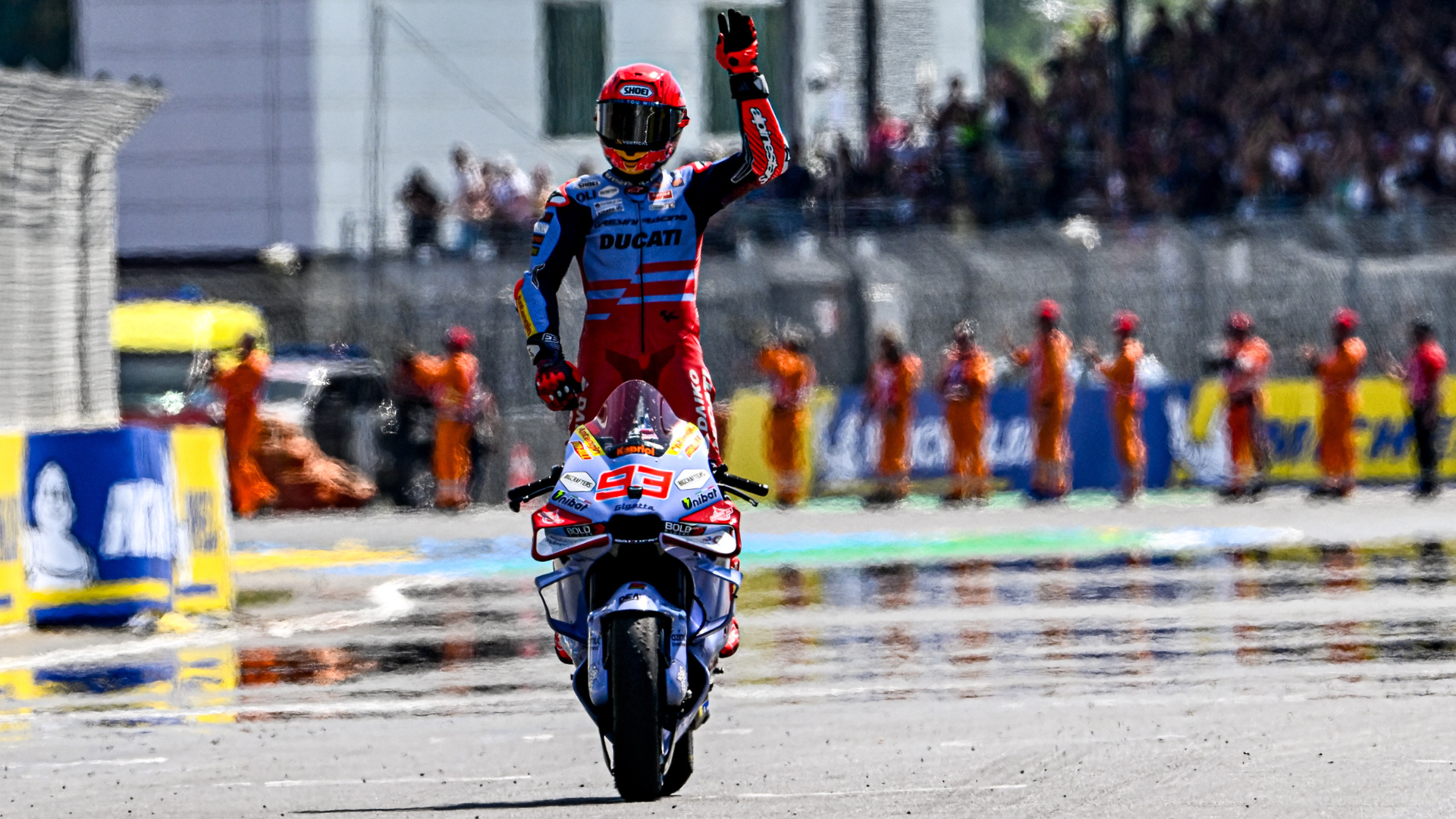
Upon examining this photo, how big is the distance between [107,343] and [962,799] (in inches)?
492

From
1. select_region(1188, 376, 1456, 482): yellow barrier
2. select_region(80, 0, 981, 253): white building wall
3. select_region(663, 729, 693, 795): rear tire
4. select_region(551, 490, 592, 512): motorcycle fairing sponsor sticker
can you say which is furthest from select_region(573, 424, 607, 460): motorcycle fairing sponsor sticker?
select_region(80, 0, 981, 253): white building wall

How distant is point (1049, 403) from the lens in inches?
941

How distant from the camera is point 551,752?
849 centimetres

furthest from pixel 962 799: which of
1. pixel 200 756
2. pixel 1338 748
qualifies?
pixel 200 756

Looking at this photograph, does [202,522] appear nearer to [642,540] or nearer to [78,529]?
[78,529]

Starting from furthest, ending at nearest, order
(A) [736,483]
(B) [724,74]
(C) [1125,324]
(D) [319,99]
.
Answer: (B) [724,74], (D) [319,99], (C) [1125,324], (A) [736,483]

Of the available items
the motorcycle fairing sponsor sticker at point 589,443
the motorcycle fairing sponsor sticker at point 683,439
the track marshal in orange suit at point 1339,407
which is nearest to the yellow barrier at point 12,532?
the motorcycle fairing sponsor sticker at point 589,443

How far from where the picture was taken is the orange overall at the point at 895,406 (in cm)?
2433

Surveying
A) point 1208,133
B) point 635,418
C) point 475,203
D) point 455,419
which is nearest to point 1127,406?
point 1208,133

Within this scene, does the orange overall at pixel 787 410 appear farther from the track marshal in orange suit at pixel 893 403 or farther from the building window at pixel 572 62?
the building window at pixel 572 62

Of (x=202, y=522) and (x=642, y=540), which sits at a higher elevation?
(x=642, y=540)

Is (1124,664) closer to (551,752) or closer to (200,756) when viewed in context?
(551,752)

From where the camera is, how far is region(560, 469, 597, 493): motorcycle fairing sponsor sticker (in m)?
7.30

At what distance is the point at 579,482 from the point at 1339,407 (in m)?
17.6
